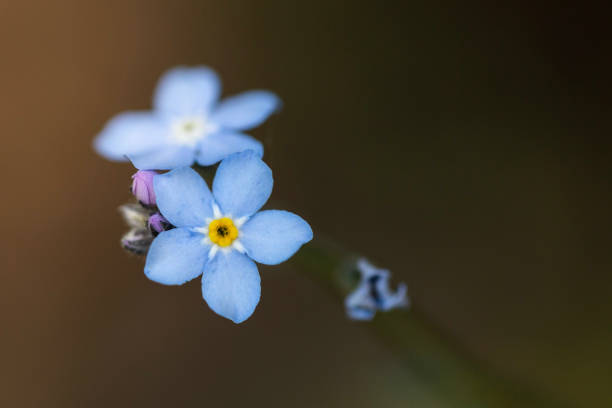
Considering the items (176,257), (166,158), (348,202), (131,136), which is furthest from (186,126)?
(348,202)

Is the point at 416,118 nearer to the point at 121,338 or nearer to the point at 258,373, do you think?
the point at 258,373

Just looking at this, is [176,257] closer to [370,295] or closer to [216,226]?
[216,226]

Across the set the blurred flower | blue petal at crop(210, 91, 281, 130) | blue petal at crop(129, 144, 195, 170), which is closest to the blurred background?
blue petal at crop(210, 91, 281, 130)

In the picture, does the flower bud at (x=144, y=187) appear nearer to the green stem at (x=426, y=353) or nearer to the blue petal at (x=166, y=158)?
the blue petal at (x=166, y=158)

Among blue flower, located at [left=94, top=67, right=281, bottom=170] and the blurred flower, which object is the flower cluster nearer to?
blue flower, located at [left=94, top=67, right=281, bottom=170]

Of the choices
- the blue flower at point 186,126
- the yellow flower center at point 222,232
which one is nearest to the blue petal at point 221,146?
the blue flower at point 186,126

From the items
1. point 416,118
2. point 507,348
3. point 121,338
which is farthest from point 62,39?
point 507,348
